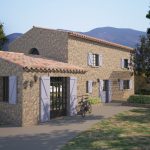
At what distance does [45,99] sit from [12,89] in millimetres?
2022

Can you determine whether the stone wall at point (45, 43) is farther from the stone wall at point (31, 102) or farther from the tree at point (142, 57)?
the tree at point (142, 57)

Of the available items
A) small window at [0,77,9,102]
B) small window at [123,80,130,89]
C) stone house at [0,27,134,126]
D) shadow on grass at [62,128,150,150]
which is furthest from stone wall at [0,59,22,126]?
small window at [123,80,130,89]

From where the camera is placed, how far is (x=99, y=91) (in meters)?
27.7

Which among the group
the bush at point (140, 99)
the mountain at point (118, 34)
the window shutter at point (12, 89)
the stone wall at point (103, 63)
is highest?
the mountain at point (118, 34)

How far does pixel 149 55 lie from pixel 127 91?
6.92 meters

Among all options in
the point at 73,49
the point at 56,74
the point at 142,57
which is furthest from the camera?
the point at 142,57

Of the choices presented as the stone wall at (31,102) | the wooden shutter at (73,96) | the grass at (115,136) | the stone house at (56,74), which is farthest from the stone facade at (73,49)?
the grass at (115,136)

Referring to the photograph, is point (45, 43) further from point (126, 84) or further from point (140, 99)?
point (126, 84)

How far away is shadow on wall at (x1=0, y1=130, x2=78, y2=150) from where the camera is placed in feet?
37.9

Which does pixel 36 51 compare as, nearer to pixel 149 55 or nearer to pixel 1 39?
pixel 149 55

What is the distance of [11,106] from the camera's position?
16484 mm

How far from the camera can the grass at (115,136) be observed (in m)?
11.6

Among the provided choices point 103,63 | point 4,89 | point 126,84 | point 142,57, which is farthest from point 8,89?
point 126,84

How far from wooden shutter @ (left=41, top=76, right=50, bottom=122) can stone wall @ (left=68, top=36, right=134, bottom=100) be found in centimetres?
406
